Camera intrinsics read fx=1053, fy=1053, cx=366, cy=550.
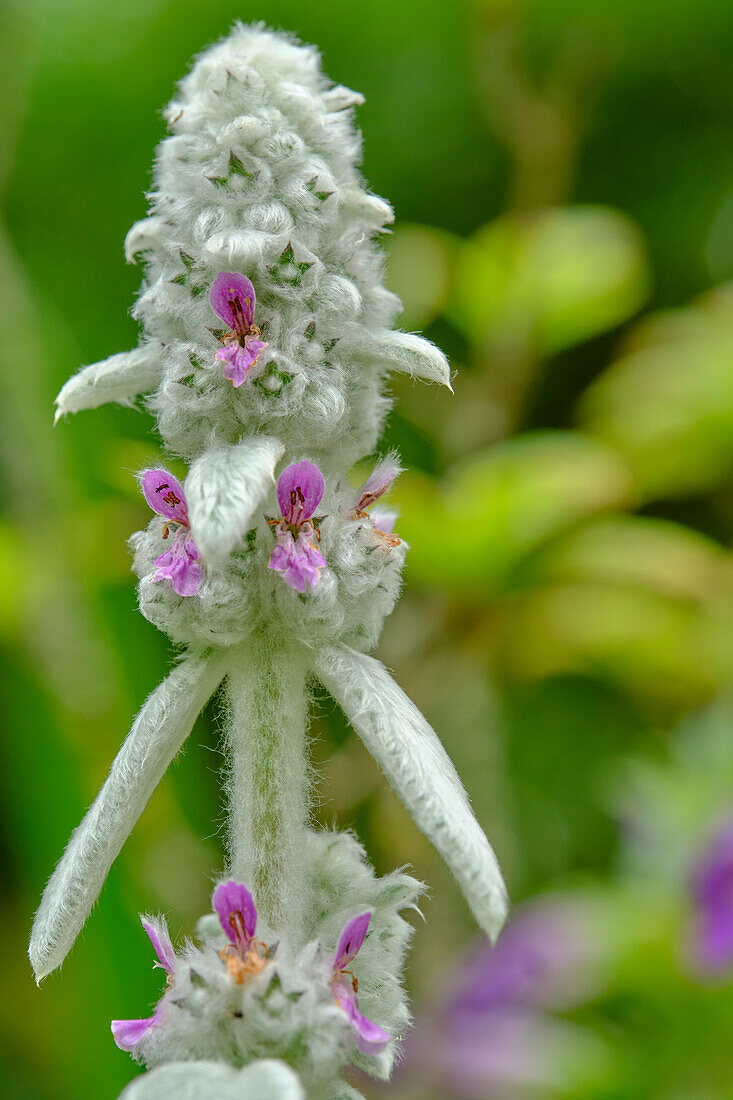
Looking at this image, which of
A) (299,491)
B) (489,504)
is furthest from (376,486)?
(489,504)

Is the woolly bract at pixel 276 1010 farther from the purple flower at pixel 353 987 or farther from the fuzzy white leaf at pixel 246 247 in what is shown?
→ the fuzzy white leaf at pixel 246 247

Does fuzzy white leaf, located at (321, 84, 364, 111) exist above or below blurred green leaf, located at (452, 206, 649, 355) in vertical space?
below

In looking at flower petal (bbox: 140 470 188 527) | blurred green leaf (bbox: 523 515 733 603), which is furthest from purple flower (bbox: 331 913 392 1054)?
blurred green leaf (bbox: 523 515 733 603)

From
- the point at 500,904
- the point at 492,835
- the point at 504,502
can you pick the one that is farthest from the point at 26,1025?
the point at 500,904

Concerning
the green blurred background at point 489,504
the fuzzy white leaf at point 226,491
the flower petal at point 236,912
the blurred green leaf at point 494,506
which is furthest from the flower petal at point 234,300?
the blurred green leaf at point 494,506

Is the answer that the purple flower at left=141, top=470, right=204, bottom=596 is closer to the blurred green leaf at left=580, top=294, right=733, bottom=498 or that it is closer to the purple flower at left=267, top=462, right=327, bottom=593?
the purple flower at left=267, top=462, right=327, bottom=593

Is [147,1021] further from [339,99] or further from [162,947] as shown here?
[339,99]
